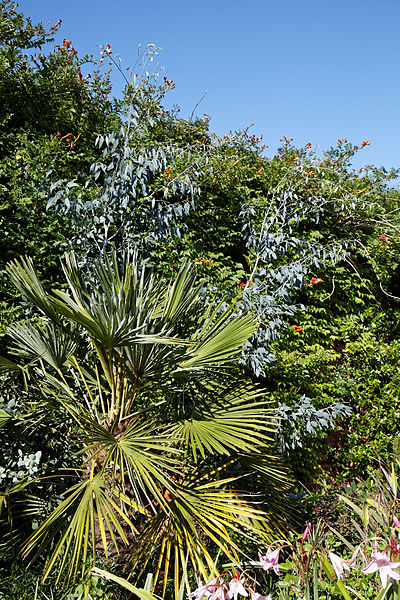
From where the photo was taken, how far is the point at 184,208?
3670 millimetres

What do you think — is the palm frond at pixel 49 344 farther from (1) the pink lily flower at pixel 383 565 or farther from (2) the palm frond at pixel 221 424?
(1) the pink lily flower at pixel 383 565

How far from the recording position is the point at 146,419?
2.83 metres

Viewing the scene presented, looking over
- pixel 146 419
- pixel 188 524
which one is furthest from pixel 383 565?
pixel 146 419

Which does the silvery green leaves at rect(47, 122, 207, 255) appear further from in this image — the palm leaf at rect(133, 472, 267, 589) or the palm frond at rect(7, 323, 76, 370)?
the palm leaf at rect(133, 472, 267, 589)

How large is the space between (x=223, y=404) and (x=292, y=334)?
6.78ft

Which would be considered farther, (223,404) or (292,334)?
(292,334)

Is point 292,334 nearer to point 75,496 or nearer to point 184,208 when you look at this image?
point 184,208

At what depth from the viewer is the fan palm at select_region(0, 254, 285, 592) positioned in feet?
7.32

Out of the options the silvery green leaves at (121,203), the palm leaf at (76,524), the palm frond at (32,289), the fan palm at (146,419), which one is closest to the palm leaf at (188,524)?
the fan palm at (146,419)

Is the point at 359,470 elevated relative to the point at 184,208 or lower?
lower

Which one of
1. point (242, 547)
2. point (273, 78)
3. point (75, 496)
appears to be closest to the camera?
point (75, 496)

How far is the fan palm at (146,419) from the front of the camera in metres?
2.23

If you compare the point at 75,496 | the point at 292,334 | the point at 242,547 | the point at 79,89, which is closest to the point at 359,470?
the point at 292,334

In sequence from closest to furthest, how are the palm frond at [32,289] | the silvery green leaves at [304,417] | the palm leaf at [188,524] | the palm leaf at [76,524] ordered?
the palm leaf at [76,524] < the palm leaf at [188,524] < the palm frond at [32,289] < the silvery green leaves at [304,417]
